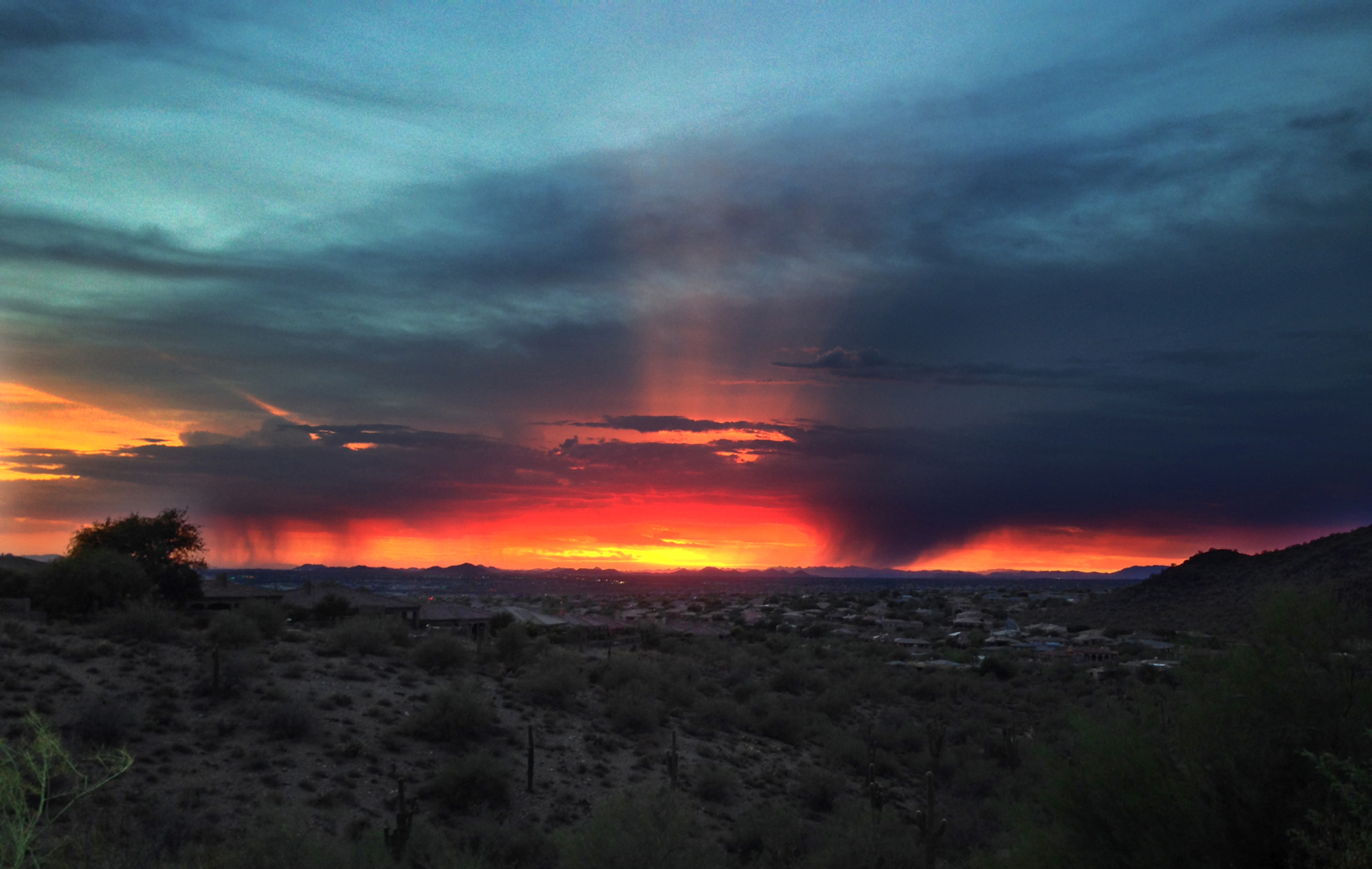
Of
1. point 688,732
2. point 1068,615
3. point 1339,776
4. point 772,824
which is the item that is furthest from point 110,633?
point 1068,615

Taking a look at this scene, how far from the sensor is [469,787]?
24.2 metres

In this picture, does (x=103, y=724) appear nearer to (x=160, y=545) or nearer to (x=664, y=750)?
(x=664, y=750)

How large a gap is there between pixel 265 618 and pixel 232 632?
194 inches

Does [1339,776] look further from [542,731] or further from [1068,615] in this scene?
[1068,615]

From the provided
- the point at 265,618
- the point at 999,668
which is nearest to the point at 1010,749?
the point at 999,668

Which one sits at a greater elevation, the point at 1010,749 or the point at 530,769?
the point at 530,769

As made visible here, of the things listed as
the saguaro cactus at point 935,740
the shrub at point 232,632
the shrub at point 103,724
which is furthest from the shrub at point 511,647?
the saguaro cactus at point 935,740

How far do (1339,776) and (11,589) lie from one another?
183ft

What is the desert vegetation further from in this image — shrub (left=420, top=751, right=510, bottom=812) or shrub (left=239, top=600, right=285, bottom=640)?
shrub (left=239, top=600, right=285, bottom=640)

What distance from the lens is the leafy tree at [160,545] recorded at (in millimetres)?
49281

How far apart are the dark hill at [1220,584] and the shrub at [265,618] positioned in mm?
58842

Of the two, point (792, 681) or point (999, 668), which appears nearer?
point (792, 681)

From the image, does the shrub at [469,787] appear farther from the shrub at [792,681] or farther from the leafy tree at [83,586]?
the leafy tree at [83,586]

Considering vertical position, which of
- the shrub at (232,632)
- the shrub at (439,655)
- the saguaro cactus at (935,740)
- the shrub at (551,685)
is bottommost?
the saguaro cactus at (935,740)
